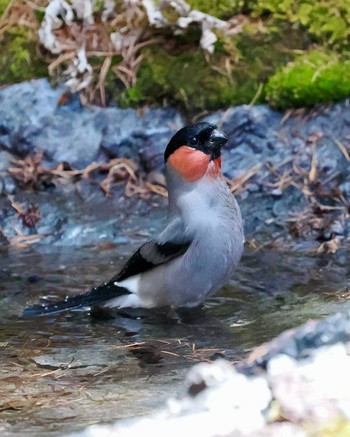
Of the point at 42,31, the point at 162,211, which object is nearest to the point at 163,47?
the point at 42,31

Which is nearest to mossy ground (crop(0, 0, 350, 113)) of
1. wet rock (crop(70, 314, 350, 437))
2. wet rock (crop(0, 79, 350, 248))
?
wet rock (crop(0, 79, 350, 248))

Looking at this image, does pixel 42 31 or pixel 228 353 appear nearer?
pixel 228 353

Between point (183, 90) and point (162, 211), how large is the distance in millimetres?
991

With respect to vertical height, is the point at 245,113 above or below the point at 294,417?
below

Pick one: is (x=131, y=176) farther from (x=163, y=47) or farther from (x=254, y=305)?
(x=254, y=305)

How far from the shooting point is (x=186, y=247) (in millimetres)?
5145

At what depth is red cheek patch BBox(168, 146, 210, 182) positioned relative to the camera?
5.32 meters

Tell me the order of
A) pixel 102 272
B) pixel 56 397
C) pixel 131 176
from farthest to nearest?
pixel 131 176
pixel 102 272
pixel 56 397

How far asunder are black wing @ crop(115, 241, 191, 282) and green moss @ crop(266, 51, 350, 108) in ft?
6.91

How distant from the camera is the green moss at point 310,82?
270 inches

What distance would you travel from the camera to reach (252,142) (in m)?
6.88

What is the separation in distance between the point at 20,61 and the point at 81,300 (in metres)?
2.86

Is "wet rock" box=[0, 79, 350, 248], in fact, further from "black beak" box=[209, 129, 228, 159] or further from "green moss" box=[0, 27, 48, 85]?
"black beak" box=[209, 129, 228, 159]

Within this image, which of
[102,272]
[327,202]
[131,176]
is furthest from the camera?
[131,176]
